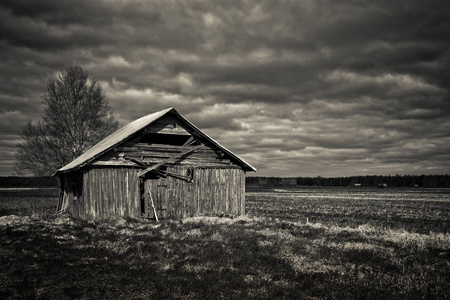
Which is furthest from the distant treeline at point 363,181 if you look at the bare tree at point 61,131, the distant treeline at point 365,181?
the bare tree at point 61,131

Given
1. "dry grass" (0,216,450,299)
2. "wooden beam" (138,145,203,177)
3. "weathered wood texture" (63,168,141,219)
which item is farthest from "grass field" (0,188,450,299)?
"wooden beam" (138,145,203,177)

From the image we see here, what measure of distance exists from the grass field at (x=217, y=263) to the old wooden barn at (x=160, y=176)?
148 inches

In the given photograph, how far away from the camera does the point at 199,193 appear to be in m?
18.9

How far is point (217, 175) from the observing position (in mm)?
19375

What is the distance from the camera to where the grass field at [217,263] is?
657 centimetres

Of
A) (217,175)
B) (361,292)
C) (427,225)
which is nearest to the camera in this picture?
(361,292)

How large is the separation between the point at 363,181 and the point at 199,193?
173 metres

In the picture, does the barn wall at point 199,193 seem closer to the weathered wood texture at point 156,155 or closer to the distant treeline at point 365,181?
the weathered wood texture at point 156,155

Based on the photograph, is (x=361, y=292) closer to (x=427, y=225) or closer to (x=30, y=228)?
(x=30, y=228)

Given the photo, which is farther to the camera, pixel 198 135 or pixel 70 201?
pixel 70 201

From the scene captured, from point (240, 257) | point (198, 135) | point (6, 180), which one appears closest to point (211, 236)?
point (240, 257)

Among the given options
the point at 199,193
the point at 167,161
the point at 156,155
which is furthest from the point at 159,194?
the point at 199,193

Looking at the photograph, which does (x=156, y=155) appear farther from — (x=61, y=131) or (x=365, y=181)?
(x=365, y=181)

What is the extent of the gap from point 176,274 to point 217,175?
467 inches
